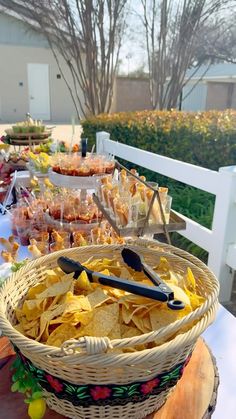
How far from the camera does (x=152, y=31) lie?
5836 mm

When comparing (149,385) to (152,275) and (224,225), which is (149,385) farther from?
(224,225)

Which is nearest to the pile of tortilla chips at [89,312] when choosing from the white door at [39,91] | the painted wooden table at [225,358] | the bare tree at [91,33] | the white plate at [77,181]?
the painted wooden table at [225,358]

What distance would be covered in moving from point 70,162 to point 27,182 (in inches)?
24.1

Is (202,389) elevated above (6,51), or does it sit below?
below

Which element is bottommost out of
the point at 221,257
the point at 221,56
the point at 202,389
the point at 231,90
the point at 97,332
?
the point at 221,257

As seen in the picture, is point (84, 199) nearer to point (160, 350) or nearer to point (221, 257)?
point (221, 257)

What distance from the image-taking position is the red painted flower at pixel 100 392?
22.8 inches

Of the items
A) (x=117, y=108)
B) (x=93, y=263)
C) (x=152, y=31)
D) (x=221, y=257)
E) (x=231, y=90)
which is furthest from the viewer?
(x=231, y=90)

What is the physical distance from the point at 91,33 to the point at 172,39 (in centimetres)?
139

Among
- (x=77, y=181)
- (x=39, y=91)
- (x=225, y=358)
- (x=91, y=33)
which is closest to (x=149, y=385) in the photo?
(x=225, y=358)

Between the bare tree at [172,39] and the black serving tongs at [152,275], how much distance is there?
5597 mm

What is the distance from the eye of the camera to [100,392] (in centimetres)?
58

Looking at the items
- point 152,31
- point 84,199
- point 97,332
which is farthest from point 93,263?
point 152,31

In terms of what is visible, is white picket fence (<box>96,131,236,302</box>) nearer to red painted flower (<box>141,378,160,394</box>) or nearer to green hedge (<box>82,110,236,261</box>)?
green hedge (<box>82,110,236,261</box>)
